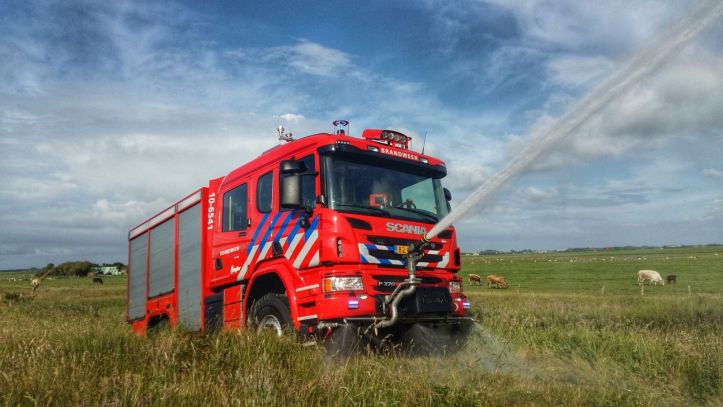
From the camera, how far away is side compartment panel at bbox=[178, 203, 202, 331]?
31.4ft

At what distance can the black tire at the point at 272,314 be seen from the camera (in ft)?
23.2

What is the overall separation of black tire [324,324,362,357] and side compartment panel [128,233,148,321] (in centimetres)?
736

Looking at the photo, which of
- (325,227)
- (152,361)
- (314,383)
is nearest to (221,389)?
(314,383)

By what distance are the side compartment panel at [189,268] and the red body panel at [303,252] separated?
22 cm

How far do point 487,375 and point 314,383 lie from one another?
84.0 inches

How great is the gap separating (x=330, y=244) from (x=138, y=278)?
323 inches

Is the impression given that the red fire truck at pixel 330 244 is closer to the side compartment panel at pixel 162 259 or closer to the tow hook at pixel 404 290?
the tow hook at pixel 404 290

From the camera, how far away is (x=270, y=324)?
7465 millimetres

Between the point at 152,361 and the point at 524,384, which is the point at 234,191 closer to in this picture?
the point at 152,361

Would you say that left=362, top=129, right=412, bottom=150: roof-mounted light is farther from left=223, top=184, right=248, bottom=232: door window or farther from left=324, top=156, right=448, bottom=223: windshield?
left=223, top=184, right=248, bottom=232: door window

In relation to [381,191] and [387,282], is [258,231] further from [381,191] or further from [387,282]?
[387,282]

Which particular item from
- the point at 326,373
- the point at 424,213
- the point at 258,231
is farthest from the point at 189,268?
the point at 326,373

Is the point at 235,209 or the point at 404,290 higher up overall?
the point at 235,209

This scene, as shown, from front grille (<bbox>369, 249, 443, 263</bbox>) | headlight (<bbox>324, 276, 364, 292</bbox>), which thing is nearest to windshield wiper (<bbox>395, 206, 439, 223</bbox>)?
front grille (<bbox>369, 249, 443, 263</bbox>)
